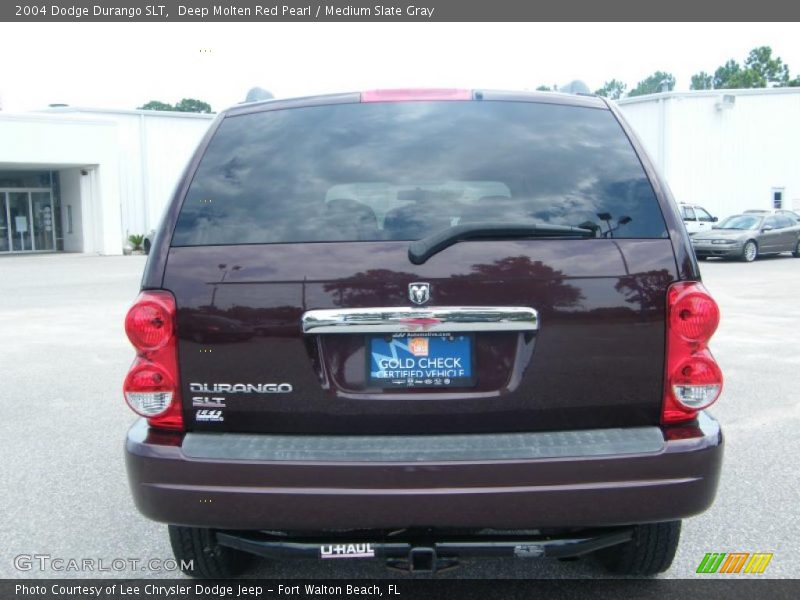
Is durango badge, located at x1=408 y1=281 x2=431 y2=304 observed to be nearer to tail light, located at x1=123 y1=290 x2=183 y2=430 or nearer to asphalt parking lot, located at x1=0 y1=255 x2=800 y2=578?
tail light, located at x1=123 y1=290 x2=183 y2=430

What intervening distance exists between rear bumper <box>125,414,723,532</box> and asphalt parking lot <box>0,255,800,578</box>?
968 mm

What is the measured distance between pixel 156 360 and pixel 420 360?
0.94 m

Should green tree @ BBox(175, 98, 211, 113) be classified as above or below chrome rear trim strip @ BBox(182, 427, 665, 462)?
above

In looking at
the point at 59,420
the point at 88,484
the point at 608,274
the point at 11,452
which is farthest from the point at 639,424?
the point at 59,420

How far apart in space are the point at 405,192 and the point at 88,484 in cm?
301

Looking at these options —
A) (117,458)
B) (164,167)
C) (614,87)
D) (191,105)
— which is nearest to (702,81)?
(614,87)

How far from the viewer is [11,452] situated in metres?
5.16

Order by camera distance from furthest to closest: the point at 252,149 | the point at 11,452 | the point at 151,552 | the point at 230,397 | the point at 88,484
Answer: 1. the point at 11,452
2. the point at 88,484
3. the point at 151,552
4. the point at 252,149
5. the point at 230,397

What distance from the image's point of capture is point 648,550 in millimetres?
3016

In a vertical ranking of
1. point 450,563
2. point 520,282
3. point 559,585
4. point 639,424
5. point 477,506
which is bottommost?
point 559,585

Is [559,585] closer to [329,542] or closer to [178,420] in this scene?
[329,542]

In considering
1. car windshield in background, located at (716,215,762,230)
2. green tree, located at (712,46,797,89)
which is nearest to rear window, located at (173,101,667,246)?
car windshield in background, located at (716,215,762,230)

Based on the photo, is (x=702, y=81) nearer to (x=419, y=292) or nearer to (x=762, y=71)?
(x=762, y=71)

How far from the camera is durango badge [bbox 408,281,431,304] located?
2529 mm
